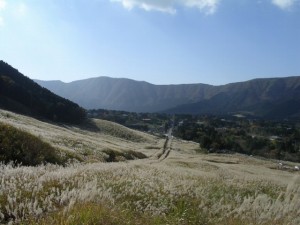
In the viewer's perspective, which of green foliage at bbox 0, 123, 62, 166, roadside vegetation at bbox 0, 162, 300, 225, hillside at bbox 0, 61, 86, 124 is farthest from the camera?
hillside at bbox 0, 61, 86, 124

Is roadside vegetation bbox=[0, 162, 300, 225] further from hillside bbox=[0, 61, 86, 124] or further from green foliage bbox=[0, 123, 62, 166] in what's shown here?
hillside bbox=[0, 61, 86, 124]

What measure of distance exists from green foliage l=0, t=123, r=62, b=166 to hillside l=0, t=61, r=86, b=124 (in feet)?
371

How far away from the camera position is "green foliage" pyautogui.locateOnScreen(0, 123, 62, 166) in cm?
2117

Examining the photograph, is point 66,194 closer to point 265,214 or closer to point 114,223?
point 114,223

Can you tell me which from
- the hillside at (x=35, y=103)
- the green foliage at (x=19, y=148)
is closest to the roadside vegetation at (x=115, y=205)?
the green foliage at (x=19, y=148)

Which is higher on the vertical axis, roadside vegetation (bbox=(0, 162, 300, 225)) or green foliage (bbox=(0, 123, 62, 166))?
roadside vegetation (bbox=(0, 162, 300, 225))

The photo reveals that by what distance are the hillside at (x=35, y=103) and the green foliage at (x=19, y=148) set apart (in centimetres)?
11307

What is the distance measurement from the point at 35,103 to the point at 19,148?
128322 mm

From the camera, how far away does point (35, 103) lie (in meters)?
147

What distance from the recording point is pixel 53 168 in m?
13.3

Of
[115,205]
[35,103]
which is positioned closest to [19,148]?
[115,205]

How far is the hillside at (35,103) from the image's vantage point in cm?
13950

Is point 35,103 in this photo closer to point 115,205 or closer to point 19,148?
point 19,148

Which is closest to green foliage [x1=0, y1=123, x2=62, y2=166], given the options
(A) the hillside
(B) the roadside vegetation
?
(B) the roadside vegetation
